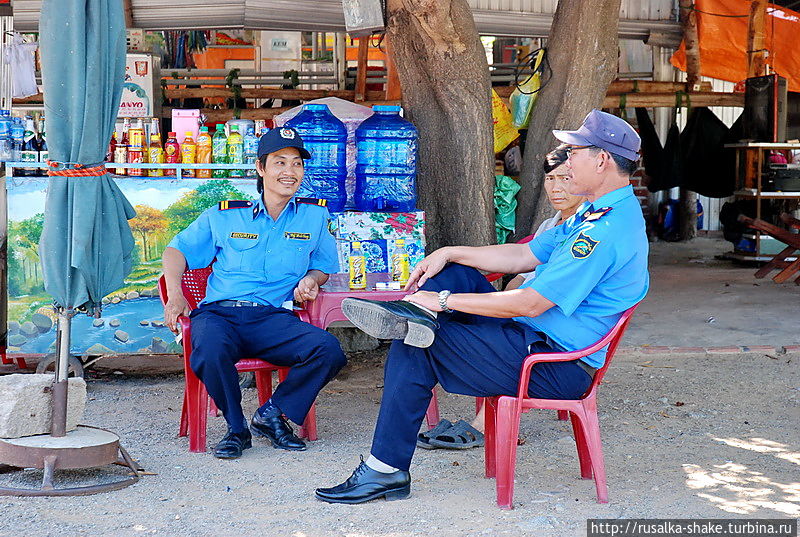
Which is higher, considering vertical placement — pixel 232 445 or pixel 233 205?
pixel 233 205

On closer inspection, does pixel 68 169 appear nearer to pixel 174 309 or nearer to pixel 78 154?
pixel 78 154

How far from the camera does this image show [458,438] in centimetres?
421

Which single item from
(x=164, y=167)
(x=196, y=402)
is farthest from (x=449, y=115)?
(x=196, y=402)

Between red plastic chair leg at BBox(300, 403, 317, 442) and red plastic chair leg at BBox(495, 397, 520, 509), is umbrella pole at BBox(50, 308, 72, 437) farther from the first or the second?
red plastic chair leg at BBox(495, 397, 520, 509)

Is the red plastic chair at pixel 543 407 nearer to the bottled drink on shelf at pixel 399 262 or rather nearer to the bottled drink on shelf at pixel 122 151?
the bottled drink on shelf at pixel 399 262

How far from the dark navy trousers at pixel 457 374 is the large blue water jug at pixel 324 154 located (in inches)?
73.7

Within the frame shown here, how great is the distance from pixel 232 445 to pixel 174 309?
0.65 m

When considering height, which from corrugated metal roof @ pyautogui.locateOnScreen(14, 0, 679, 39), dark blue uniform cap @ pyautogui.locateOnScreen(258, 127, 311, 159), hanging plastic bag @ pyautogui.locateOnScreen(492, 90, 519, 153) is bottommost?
dark blue uniform cap @ pyautogui.locateOnScreen(258, 127, 311, 159)

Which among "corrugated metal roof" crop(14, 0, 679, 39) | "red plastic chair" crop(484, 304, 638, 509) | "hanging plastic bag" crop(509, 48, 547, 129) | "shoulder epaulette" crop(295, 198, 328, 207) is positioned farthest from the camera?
"corrugated metal roof" crop(14, 0, 679, 39)

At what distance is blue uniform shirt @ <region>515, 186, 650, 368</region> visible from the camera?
3.25m

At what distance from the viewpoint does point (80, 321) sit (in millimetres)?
5375

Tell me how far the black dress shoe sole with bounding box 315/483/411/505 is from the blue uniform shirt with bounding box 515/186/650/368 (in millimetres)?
780

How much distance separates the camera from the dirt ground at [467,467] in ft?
10.8

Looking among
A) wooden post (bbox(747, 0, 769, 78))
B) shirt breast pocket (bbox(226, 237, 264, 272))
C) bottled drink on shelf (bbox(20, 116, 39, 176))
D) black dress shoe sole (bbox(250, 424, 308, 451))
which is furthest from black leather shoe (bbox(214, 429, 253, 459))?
wooden post (bbox(747, 0, 769, 78))
